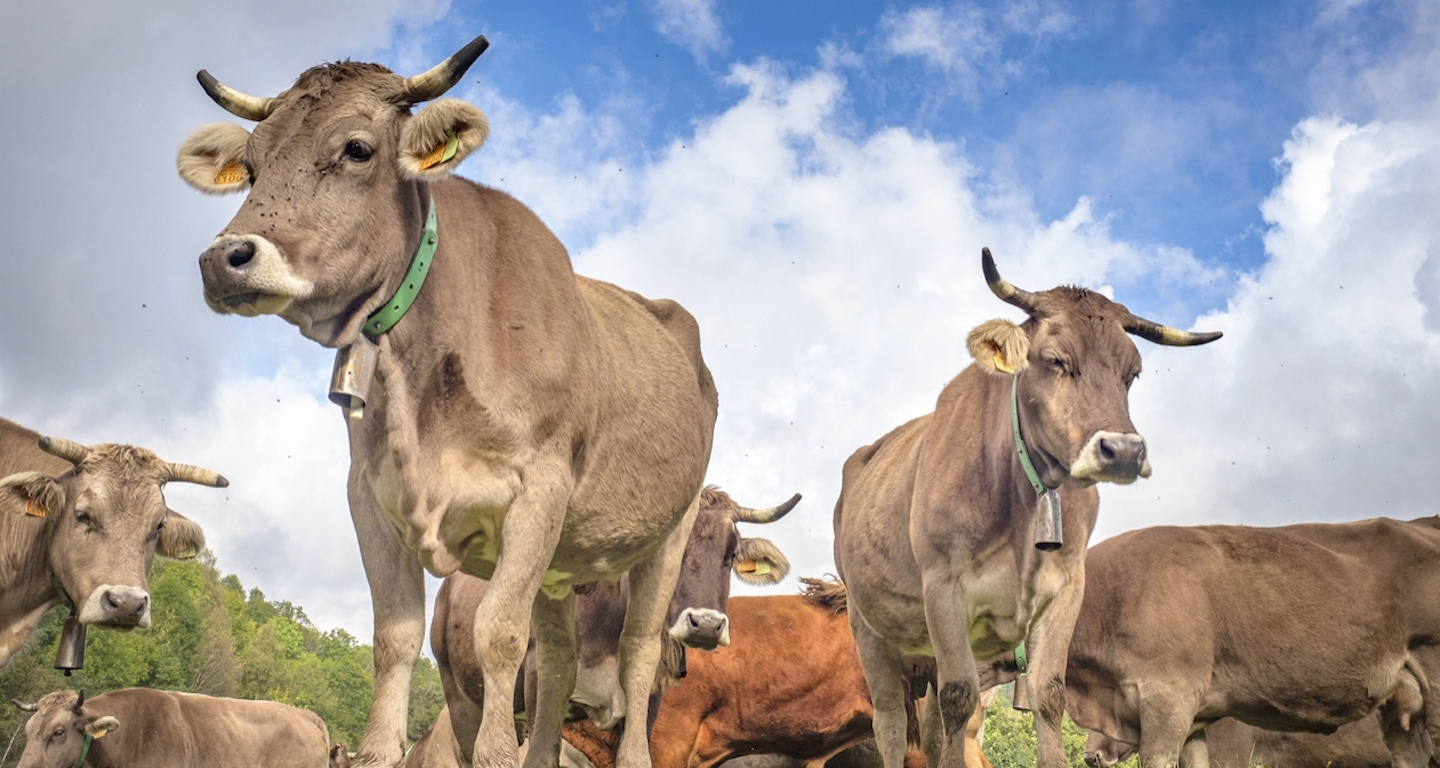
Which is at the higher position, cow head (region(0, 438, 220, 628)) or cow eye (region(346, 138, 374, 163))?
cow head (region(0, 438, 220, 628))

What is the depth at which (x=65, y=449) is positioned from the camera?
10.6 metres

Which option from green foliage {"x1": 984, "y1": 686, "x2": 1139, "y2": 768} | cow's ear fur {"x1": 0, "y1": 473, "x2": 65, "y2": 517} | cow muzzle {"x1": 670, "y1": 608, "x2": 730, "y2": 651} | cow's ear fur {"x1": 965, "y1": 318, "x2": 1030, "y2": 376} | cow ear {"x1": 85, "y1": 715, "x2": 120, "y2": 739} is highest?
cow's ear fur {"x1": 0, "y1": 473, "x2": 65, "y2": 517}

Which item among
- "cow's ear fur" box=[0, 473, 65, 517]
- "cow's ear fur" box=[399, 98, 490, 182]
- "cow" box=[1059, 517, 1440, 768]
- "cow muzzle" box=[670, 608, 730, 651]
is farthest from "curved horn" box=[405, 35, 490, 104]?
"cow" box=[1059, 517, 1440, 768]

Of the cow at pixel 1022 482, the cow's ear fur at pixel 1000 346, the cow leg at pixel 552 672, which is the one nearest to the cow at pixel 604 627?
the cow at pixel 1022 482

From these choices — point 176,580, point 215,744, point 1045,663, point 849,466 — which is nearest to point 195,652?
point 176,580

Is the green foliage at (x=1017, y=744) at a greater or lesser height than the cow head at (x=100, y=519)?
lesser

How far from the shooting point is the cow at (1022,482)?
269 inches

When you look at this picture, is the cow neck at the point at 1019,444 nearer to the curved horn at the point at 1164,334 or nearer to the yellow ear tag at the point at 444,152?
the curved horn at the point at 1164,334

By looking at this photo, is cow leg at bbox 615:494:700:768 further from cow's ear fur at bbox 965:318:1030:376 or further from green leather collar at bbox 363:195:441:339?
green leather collar at bbox 363:195:441:339

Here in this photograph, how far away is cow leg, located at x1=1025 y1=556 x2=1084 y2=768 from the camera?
21.9 ft

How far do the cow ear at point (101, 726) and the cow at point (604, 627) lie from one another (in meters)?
6.90

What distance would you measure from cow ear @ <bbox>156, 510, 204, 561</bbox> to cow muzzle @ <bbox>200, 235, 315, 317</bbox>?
8174 millimetres

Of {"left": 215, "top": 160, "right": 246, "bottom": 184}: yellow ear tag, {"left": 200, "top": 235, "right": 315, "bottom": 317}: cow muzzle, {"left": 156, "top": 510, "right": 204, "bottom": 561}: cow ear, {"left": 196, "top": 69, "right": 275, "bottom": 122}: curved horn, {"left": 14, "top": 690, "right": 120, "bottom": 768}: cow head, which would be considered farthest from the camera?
{"left": 14, "top": 690, "right": 120, "bottom": 768}: cow head

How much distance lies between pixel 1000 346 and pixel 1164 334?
3.83 ft
